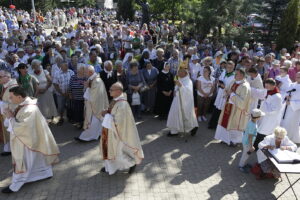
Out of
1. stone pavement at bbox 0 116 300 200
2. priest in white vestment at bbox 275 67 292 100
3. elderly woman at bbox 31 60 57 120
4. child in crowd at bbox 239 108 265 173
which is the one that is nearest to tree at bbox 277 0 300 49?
priest in white vestment at bbox 275 67 292 100

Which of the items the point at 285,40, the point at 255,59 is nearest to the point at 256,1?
the point at 285,40

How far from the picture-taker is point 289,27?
15.5 metres

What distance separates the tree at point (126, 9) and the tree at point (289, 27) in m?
17.9

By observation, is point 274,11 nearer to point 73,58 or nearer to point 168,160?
point 73,58

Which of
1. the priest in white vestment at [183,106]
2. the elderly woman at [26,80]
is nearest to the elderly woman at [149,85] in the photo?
the priest in white vestment at [183,106]

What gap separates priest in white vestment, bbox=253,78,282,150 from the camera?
652 cm

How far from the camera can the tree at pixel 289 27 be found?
15281mm

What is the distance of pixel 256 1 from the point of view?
1806 centimetres

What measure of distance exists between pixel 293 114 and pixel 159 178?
4011 mm

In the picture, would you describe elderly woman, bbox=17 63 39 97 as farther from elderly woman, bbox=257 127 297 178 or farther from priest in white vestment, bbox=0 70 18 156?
elderly woman, bbox=257 127 297 178

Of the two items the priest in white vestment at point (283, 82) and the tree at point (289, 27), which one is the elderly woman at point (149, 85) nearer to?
the priest in white vestment at point (283, 82)

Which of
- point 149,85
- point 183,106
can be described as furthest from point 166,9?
point 183,106

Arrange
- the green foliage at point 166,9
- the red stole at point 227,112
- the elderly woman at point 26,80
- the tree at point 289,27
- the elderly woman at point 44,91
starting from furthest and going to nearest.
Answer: the green foliage at point 166,9 → the tree at point 289,27 → the elderly woman at point 44,91 → the elderly woman at point 26,80 → the red stole at point 227,112

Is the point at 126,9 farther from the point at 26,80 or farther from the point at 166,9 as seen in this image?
the point at 26,80
